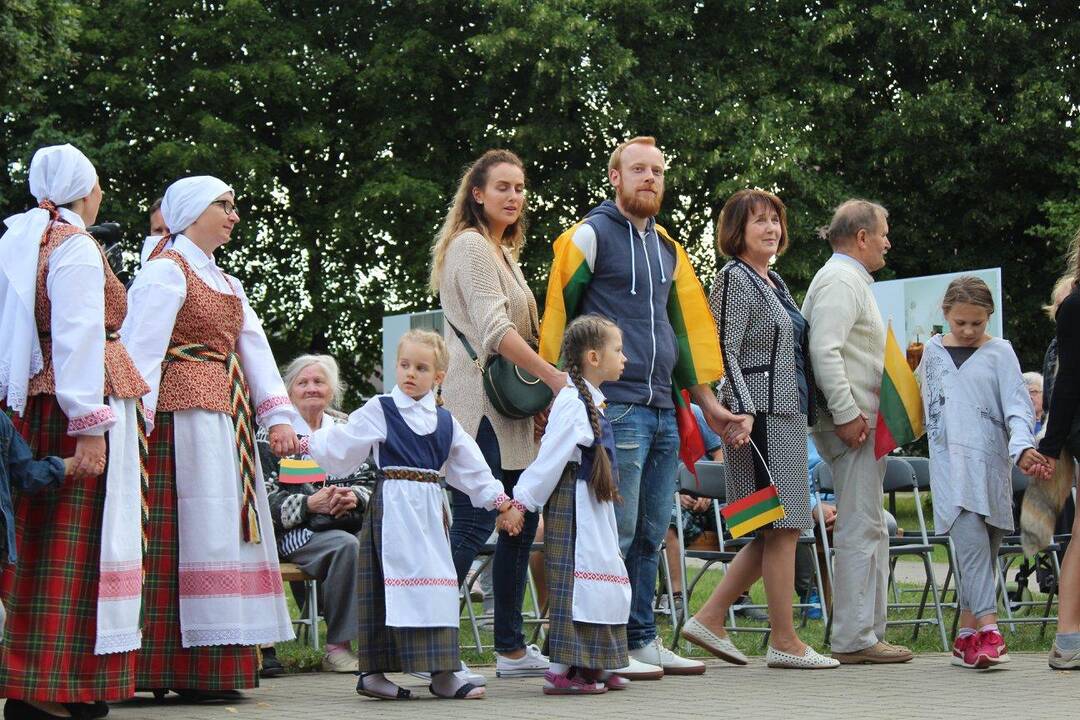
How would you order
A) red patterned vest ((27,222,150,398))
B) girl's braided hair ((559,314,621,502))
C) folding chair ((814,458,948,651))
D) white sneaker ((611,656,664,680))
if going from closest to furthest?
red patterned vest ((27,222,150,398)) < girl's braided hair ((559,314,621,502)) < white sneaker ((611,656,664,680)) < folding chair ((814,458,948,651))

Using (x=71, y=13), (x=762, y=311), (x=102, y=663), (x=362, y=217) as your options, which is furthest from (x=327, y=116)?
(x=102, y=663)

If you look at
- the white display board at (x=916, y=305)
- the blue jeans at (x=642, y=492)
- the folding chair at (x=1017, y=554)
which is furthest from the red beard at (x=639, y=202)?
the white display board at (x=916, y=305)

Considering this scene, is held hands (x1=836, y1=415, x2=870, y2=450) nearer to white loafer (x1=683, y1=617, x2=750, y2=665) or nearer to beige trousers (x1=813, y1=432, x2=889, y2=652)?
beige trousers (x1=813, y1=432, x2=889, y2=652)

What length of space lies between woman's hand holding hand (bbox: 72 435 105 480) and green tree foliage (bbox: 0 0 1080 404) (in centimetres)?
1800

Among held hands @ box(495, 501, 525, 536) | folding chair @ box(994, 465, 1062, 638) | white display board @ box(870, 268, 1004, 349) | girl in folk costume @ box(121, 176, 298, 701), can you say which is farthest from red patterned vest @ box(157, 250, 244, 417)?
white display board @ box(870, 268, 1004, 349)

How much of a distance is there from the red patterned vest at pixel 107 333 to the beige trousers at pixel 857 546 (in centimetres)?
338

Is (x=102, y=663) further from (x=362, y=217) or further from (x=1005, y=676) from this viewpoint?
(x=362, y=217)

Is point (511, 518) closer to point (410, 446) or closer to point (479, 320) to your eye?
point (410, 446)

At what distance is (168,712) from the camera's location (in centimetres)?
595

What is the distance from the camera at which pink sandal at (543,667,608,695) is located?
641 cm

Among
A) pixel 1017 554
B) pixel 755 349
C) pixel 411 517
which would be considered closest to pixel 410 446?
pixel 411 517

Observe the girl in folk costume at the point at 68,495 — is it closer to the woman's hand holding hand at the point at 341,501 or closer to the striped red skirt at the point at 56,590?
the striped red skirt at the point at 56,590

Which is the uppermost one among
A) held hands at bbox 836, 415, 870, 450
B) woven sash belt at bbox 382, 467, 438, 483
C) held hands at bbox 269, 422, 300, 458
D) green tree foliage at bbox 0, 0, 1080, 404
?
green tree foliage at bbox 0, 0, 1080, 404

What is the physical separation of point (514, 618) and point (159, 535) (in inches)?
62.4
